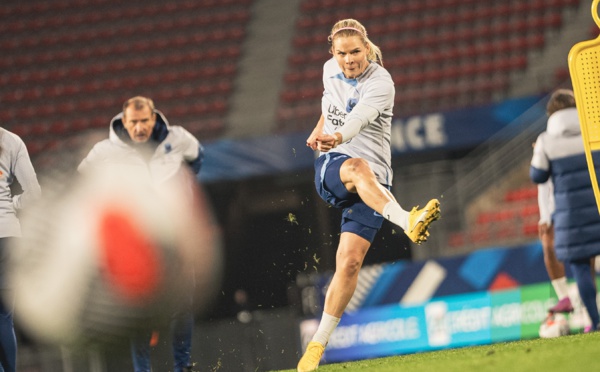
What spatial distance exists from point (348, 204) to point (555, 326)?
3162mm

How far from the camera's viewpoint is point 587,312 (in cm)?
684

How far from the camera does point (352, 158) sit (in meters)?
5.23

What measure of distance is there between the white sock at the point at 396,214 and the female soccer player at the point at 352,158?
0.04 meters

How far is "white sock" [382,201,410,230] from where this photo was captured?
481 cm

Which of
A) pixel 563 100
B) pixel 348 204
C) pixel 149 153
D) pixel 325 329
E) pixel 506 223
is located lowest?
pixel 325 329

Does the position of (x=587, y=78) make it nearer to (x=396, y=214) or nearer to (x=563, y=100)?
(x=396, y=214)

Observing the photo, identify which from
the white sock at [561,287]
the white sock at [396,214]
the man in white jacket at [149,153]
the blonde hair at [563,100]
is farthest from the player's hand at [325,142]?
the white sock at [561,287]

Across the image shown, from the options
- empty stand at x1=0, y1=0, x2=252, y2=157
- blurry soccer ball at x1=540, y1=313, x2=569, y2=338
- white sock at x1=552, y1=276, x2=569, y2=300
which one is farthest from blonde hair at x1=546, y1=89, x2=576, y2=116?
empty stand at x1=0, y1=0, x2=252, y2=157

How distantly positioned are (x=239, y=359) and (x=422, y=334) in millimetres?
2208

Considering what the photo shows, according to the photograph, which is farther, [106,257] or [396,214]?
[106,257]

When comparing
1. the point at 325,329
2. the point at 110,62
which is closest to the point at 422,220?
the point at 325,329

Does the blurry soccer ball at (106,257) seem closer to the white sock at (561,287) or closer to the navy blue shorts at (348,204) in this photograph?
the navy blue shorts at (348,204)

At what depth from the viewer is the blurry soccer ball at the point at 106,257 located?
253 inches

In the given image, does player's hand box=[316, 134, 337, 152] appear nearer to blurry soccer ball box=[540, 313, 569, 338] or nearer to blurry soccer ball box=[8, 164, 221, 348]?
blurry soccer ball box=[8, 164, 221, 348]
